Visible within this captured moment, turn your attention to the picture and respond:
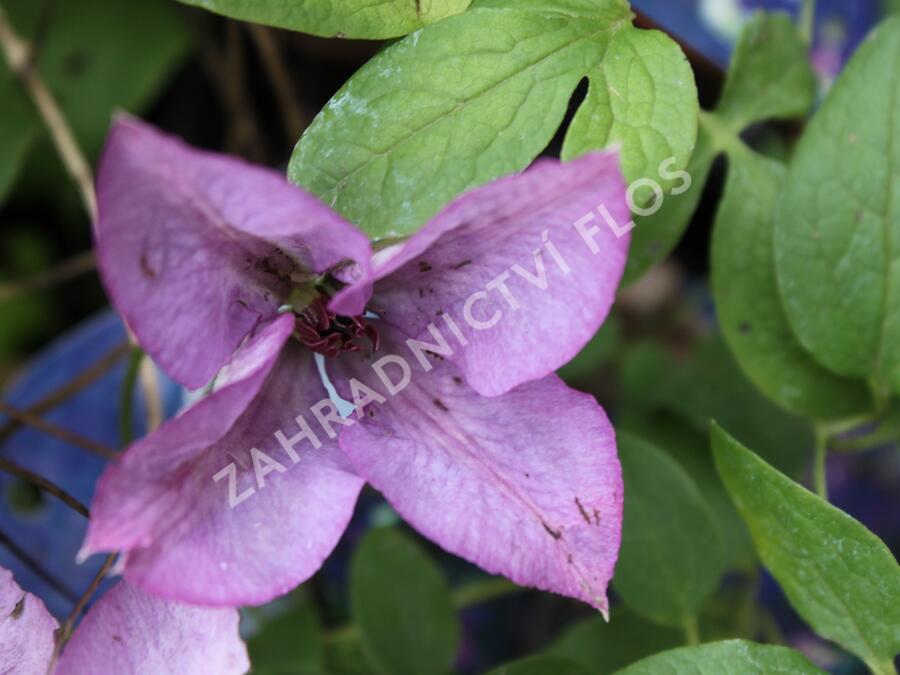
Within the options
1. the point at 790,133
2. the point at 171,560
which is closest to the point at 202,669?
the point at 171,560

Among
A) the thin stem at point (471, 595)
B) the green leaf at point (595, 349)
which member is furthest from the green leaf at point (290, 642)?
the green leaf at point (595, 349)

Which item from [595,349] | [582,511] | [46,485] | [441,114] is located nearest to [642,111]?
[441,114]

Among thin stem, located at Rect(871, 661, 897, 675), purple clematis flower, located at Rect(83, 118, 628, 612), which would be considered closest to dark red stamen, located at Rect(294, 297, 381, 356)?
purple clematis flower, located at Rect(83, 118, 628, 612)

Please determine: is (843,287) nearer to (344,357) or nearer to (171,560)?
(344,357)

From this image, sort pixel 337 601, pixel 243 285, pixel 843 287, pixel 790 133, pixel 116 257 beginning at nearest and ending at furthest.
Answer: pixel 116 257, pixel 243 285, pixel 843 287, pixel 790 133, pixel 337 601

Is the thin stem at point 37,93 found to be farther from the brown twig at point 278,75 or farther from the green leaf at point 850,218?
the green leaf at point 850,218

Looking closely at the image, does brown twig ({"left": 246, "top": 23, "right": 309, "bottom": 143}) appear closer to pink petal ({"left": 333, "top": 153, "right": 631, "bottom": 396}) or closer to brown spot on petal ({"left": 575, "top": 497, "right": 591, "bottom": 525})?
pink petal ({"left": 333, "top": 153, "right": 631, "bottom": 396})

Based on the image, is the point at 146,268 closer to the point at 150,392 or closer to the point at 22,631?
the point at 22,631
